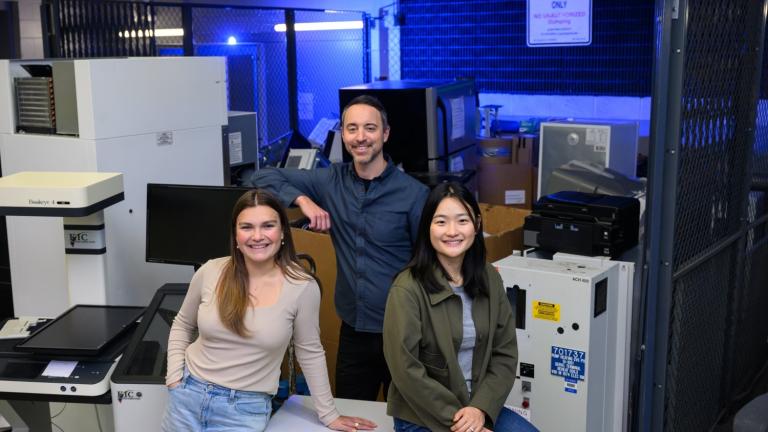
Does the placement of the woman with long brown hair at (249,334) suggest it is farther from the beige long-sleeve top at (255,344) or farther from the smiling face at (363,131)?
the smiling face at (363,131)

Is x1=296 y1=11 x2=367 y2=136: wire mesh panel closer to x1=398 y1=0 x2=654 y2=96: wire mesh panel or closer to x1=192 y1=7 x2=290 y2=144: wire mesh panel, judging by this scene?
x1=192 y1=7 x2=290 y2=144: wire mesh panel

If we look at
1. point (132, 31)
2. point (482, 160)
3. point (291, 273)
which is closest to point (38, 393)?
point (291, 273)

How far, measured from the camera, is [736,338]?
13.6 feet

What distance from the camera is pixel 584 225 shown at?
319 cm

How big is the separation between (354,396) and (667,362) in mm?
1179

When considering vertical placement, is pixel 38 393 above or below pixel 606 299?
below

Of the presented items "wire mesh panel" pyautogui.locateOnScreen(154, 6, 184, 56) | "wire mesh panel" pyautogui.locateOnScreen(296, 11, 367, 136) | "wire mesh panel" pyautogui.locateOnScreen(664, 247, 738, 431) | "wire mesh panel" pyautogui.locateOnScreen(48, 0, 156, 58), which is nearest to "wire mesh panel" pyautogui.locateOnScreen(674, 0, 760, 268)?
"wire mesh panel" pyautogui.locateOnScreen(664, 247, 738, 431)

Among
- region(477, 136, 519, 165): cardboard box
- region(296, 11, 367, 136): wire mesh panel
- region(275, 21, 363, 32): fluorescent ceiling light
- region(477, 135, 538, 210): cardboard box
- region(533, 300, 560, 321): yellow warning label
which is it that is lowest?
region(533, 300, 560, 321): yellow warning label

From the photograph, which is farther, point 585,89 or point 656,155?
point 585,89

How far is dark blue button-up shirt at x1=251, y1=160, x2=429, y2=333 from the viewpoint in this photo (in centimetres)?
279

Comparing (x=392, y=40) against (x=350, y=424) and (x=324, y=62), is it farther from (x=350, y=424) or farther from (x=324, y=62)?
(x=350, y=424)

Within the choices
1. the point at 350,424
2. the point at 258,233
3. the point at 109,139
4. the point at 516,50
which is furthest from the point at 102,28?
the point at 516,50

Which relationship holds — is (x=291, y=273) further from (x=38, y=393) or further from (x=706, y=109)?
(x=706, y=109)

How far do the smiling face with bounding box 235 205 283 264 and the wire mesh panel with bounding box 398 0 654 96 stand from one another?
15.1ft
